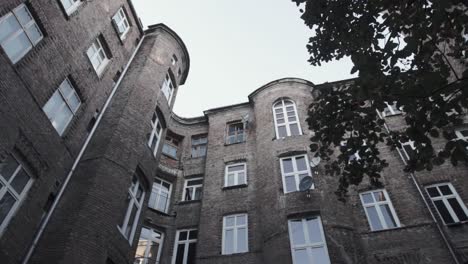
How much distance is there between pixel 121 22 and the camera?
1759 centimetres

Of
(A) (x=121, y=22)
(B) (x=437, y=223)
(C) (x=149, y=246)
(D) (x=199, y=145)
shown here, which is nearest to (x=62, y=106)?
(A) (x=121, y=22)

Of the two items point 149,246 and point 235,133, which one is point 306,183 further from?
point 149,246

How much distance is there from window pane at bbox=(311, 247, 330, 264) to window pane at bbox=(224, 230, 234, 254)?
3692mm

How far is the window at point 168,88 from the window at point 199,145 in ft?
12.6

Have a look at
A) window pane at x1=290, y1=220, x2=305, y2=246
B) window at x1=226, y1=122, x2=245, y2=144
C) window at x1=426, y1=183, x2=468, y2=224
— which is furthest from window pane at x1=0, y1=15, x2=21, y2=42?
window at x1=426, y1=183, x2=468, y2=224

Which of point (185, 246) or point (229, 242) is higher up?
point (185, 246)

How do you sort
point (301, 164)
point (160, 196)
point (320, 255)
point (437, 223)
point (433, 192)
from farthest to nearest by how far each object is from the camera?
point (160, 196), point (301, 164), point (433, 192), point (437, 223), point (320, 255)

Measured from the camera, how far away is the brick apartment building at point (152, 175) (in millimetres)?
10164

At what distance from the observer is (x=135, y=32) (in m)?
18.8

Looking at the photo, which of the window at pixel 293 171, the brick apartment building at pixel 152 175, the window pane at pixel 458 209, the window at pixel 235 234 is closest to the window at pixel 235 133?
the brick apartment building at pixel 152 175

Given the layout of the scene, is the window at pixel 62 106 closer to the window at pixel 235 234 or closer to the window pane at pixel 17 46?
the window pane at pixel 17 46

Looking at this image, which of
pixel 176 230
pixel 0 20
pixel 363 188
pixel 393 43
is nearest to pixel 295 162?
pixel 363 188

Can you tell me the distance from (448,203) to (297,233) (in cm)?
637

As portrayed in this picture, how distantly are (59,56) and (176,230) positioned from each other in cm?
944
